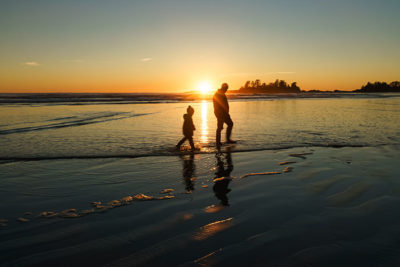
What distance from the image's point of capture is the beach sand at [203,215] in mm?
2807

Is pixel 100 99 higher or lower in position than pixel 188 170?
higher

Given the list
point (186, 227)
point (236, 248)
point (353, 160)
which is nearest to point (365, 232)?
point (236, 248)

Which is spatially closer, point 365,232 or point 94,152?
point 365,232

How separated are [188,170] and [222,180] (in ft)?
3.68

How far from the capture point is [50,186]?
17.1ft

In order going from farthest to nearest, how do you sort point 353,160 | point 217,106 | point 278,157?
1. point 217,106
2. point 278,157
3. point 353,160

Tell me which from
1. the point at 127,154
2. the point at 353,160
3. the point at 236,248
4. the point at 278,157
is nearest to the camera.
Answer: the point at 236,248

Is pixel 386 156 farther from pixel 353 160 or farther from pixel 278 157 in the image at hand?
pixel 278 157

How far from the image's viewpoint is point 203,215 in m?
3.78

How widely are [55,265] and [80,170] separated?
3.99 meters

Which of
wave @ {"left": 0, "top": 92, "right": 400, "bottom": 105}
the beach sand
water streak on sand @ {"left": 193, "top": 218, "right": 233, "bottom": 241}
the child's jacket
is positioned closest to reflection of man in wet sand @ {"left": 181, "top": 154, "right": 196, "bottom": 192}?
the beach sand

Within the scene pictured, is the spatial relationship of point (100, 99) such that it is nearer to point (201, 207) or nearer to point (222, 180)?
point (222, 180)

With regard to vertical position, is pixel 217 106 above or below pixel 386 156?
above

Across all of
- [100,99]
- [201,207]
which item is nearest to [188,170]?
[201,207]
